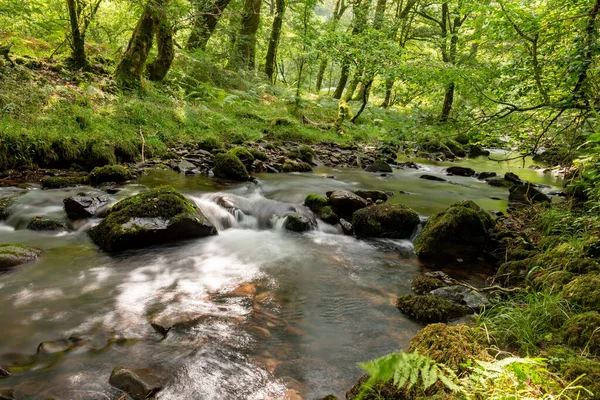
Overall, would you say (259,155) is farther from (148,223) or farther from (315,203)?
(148,223)

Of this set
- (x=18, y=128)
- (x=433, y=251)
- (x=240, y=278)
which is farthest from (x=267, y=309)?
(x=18, y=128)

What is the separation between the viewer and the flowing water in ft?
9.75

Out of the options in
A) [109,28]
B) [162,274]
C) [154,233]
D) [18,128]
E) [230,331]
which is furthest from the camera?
[109,28]

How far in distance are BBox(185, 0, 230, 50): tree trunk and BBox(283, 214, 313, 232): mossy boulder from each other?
9.28 metres

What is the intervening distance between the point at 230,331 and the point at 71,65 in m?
13.1

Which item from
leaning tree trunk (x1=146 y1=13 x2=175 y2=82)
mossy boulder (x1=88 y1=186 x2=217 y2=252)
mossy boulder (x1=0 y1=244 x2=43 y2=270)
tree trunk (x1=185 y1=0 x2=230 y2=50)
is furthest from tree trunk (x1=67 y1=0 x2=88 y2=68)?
mossy boulder (x1=0 y1=244 x2=43 y2=270)

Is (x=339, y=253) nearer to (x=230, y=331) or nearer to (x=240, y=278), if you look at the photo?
(x=240, y=278)

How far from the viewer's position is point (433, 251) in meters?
6.00

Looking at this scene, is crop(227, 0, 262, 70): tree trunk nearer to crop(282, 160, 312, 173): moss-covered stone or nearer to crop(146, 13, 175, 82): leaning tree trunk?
crop(146, 13, 175, 82): leaning tree trunk

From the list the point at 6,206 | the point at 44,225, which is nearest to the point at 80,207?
the point at 44,225

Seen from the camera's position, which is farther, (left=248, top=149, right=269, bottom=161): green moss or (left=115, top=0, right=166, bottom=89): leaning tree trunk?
(left=115, top=0, right=166, bottom=89): leaning tree trunk

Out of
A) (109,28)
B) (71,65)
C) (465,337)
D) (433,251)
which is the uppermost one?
(109,28)

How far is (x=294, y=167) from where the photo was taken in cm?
1215

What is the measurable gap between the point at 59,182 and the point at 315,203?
5406mm
